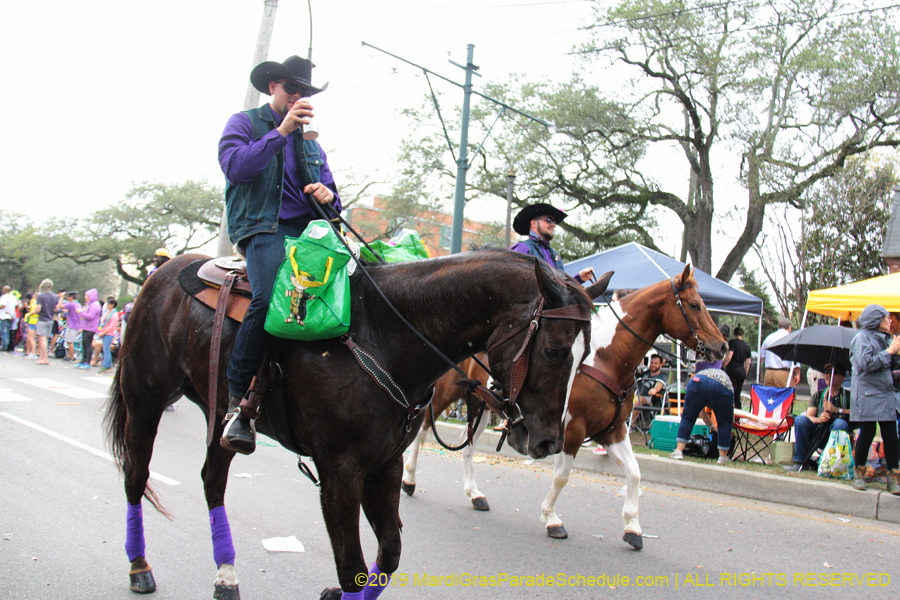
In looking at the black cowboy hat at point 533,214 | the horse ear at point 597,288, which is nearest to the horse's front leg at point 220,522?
the horse ear at point 597,288

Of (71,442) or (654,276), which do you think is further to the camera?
(654,276)

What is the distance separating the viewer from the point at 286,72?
10.5ft

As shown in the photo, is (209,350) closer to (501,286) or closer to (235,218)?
(235,218)

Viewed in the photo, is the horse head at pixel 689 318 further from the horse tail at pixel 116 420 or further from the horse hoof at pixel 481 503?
the horse tail at pixel 116 420

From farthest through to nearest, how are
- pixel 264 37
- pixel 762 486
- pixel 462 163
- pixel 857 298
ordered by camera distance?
pixel 462 163 < pixel 264 37 < pixel 857 298 < pixel 762 486

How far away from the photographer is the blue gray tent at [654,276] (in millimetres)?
10359

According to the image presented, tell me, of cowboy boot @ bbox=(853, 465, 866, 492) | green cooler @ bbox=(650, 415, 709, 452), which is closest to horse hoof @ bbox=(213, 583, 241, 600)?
cowboy boot @ bbox=(853, 465, 866, 492)

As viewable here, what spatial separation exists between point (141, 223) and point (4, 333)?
1942 cm

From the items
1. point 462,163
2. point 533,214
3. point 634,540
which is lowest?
point 634,540

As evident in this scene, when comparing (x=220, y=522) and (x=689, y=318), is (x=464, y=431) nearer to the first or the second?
(x=689, y=318)

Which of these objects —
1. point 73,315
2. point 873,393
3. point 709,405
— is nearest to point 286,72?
point 873,393

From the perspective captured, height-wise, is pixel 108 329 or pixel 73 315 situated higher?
pixel 73 315

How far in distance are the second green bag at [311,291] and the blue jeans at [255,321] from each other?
0.09 m

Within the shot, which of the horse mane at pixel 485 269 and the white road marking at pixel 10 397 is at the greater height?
the horse mane at pixel 485 269
